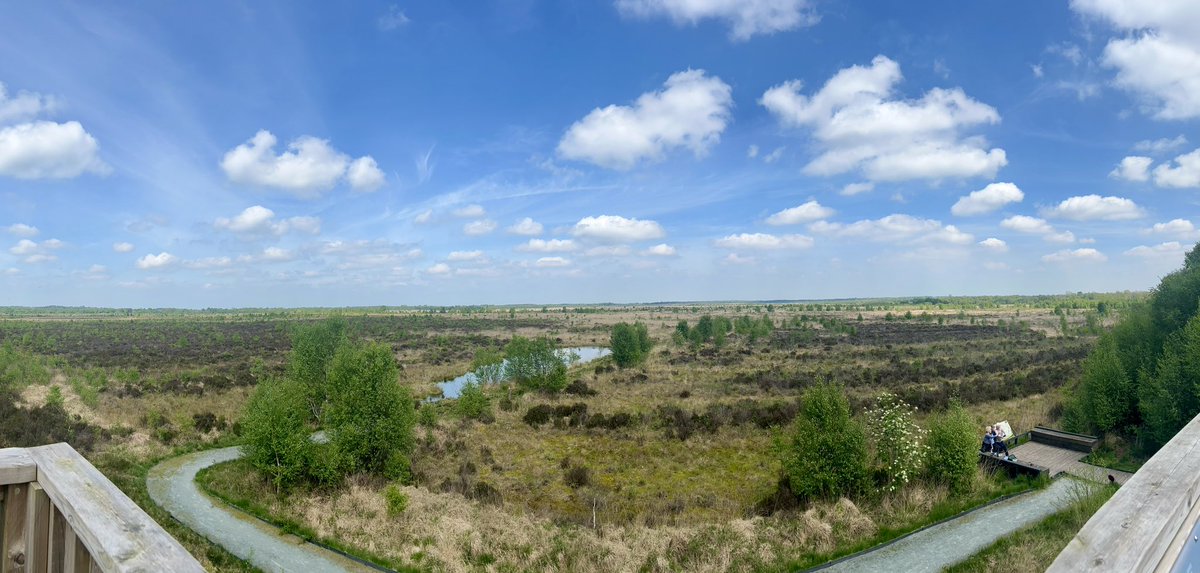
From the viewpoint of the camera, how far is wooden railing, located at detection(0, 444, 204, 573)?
6.13 feet

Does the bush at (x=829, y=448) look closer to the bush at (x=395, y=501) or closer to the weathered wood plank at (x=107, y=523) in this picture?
the bush at (x=395, y=501)

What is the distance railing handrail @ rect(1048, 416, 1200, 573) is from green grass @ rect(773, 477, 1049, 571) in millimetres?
12862

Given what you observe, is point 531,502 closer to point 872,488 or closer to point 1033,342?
point 872,488

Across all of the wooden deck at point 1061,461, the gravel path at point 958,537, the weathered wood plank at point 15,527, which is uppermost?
the weathered wood plank at point 15,527

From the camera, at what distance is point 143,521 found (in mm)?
2102

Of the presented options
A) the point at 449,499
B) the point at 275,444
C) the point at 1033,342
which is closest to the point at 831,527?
the point at 449,499

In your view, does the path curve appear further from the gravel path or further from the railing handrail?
the railing handrail

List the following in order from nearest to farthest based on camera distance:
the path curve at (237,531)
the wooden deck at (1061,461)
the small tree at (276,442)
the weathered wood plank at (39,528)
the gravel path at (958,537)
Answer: the weathered wood plank at (39,528) → the gravel path at (958,537) → the path curve at (237,531) → the wooden deck at (1061,461) → the small tree at (276,442)

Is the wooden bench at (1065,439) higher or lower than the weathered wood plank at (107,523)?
lower

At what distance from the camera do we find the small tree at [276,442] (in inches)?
789

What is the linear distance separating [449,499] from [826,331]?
78331 mm

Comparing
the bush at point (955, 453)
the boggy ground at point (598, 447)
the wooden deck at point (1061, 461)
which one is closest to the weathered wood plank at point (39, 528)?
the boggy ground at point (598, 447)

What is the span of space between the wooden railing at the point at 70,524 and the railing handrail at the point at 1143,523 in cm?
290

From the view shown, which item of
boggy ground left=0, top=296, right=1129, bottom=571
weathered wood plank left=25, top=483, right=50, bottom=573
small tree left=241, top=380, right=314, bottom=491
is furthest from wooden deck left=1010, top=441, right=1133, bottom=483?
small tree left=241, top=380, right=314, bottom=491
